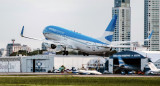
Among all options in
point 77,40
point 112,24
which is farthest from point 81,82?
point 77,40

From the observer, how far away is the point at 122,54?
151 metres

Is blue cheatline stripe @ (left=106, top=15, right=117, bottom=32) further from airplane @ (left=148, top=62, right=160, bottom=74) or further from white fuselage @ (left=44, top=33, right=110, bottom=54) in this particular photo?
airplane @ (left=148, top=62, right=160, bottom=74)

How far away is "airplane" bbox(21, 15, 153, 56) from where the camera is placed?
154 m

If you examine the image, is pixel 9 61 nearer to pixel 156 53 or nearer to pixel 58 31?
pixel 58 31

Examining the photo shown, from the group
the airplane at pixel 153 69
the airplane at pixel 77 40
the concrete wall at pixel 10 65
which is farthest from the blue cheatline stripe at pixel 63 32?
the airplane at pixel 153 69

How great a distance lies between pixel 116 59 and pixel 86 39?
1345 cm

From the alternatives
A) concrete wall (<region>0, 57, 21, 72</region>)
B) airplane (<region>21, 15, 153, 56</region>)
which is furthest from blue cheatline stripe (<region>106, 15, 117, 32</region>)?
concrete wall (<region>0, 57, 21, 72</region>)

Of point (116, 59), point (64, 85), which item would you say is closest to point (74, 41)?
point (116, 59)

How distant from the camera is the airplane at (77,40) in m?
154

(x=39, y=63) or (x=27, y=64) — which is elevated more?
(x=39, y=63)

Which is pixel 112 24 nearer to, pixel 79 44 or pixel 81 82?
pixel 79 44

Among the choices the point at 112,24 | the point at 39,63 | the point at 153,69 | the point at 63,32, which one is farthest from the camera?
the point at 63,32

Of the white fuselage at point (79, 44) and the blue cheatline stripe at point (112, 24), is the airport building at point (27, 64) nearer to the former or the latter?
the white fuselage at point (79, 44)

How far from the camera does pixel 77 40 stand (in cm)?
16325
